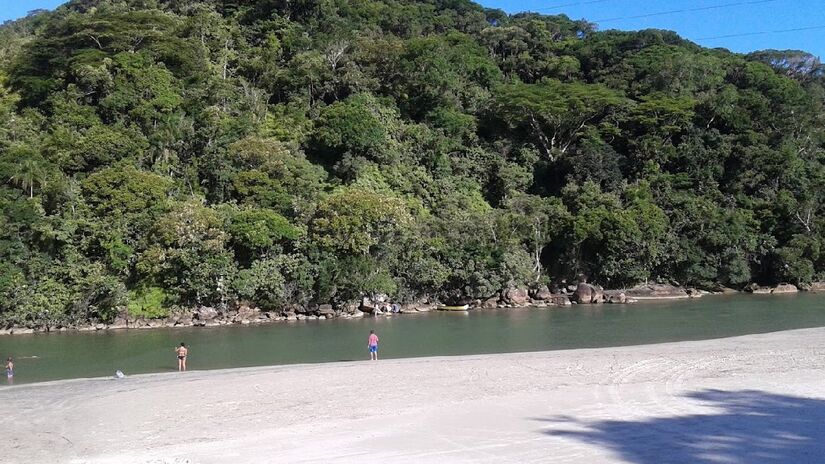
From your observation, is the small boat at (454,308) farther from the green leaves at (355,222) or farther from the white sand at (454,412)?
the white sand at (454,412)

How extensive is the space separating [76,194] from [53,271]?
18.4ft

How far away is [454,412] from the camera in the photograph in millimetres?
14023

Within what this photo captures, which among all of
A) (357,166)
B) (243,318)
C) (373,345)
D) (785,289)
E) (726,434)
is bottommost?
(243,318)

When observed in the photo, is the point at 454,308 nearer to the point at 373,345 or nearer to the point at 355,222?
the point at 355,222

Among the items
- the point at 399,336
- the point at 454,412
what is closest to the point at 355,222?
the point at 399,336

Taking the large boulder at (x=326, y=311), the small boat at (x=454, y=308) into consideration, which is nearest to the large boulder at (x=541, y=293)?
the small boat at (x=454, y=308)

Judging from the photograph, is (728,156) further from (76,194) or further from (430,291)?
(76,194)

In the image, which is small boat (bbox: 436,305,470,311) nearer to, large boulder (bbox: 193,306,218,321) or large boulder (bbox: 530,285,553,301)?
large boulder (bbox: 530,285,553,301)

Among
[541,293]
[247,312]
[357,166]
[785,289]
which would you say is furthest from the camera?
[357,166]

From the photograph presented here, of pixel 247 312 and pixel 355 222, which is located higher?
pixel 355 222

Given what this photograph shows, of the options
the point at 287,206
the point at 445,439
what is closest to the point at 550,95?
the point at 287,206

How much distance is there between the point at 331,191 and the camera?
49.9m

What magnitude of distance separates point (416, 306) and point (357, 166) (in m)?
13.4

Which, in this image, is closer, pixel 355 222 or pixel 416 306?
pixel 355 222
